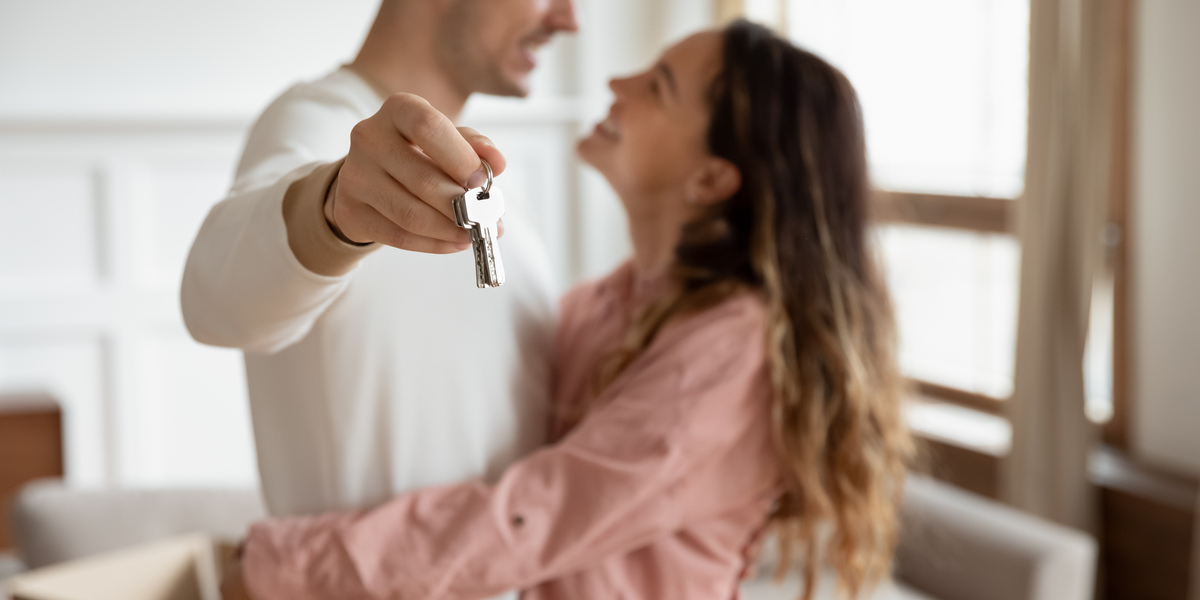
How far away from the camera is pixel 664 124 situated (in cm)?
116

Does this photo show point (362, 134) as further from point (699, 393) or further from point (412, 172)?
point (699, 393)

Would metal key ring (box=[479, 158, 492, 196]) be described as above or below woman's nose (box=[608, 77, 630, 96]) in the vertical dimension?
below

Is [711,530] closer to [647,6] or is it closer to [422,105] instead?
[422,105]

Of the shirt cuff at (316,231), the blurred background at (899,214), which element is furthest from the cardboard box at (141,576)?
the blurred background at (899,214)

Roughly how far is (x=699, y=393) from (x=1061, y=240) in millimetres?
1399

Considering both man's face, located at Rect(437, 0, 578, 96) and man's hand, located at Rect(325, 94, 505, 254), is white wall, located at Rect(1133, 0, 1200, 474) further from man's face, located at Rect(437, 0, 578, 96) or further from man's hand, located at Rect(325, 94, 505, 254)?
man's hand, located at Rect(325, 94, 505, 254)

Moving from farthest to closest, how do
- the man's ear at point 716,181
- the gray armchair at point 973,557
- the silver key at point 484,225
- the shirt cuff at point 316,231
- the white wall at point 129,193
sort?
the white wall at point 129,193, the gray armchair at point 973,557, the man's ear at point 716,181, the shirt cuff at point 316,231, the silver key at point 484,225

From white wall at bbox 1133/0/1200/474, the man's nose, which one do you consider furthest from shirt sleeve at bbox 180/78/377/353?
white wall at bbox 1133/0/1200/474

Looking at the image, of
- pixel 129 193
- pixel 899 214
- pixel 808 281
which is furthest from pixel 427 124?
pixel 129 193

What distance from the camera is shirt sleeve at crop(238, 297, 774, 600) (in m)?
0.79

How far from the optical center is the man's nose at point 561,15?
3.16ft

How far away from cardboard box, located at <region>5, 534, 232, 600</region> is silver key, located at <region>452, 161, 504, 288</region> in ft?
1.88

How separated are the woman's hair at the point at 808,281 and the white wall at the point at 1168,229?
3.86ft

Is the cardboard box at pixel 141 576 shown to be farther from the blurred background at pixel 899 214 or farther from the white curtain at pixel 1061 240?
the white curtain at pixel 1061 240
